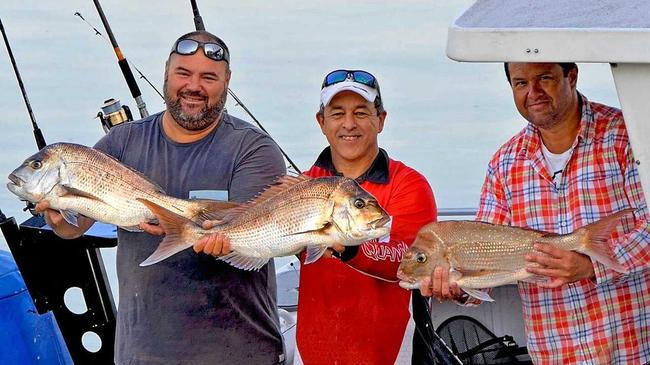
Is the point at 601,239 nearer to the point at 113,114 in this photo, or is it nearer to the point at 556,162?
the point at 556,162

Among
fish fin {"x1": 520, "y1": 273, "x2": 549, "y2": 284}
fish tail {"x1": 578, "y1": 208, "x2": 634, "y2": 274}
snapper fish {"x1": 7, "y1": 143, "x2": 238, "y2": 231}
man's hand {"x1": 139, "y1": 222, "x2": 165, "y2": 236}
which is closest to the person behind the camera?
fish tail {"x1": 578, "y1": 208, "x2": 634, "y2": 274}

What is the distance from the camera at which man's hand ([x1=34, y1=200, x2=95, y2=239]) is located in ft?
16.1

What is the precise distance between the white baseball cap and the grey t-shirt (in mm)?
286

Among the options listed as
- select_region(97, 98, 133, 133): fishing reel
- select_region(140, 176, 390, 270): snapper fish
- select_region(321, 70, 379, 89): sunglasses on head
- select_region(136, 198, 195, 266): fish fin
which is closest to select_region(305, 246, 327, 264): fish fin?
select_region(140, 176, 390, 270): snapper fish

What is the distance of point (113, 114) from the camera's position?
19.5 ft

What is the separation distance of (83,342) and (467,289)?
248 centimetres

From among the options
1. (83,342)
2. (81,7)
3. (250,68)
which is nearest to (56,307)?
(83,342)

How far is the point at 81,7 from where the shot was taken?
14.3 meters

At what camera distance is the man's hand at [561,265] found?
4.12 meters

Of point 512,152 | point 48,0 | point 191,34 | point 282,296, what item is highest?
point 48,0

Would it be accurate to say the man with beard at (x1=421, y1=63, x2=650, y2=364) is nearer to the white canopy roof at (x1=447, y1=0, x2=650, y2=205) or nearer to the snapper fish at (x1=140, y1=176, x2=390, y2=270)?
the snapper fish at (x1=140, y1=176, x2=390, y2=270)

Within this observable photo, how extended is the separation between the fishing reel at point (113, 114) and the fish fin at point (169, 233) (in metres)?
1.32

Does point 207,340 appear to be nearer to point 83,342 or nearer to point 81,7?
point 83,342

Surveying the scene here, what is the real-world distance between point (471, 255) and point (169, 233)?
43.3 inches
